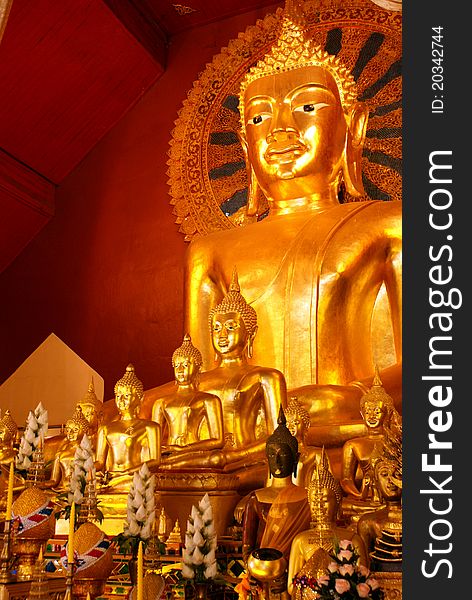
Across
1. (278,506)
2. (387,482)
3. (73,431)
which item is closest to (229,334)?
(73,431)

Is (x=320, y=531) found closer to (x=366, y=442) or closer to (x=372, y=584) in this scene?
(x=372, y=584)

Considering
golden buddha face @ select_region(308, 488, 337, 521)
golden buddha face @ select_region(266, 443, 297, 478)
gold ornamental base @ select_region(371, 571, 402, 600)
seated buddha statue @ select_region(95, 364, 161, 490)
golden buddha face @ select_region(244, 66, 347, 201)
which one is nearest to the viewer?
gold ornamental base @ select_region(371, 571, 402, 600)

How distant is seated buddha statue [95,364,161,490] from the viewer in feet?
9.85

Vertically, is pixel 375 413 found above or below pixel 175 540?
above

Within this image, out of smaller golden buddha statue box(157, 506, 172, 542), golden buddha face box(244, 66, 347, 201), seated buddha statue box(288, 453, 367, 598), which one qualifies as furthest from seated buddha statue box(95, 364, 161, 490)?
golden buddha face box(244, 66, 347, 201)

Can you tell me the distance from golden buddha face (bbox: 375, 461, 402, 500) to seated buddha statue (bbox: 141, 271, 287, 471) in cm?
85

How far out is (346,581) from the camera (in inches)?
62.8

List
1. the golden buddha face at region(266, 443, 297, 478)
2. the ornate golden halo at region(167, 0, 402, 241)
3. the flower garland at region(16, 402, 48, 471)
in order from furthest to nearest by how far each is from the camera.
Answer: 1. the ornate golden halo at region(167, 0, 402, 241)
2. the flower garland at region(16, 402, 48, 471)
3. the golden buddha face at region(266, 443, 297, 478)

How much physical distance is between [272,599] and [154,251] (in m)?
3.28

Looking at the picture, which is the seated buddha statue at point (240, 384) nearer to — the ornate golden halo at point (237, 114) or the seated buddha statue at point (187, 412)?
the seated buddha statue at point (187, 412)

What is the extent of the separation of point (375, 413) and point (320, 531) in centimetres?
92

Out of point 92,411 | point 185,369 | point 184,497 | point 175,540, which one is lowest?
point 175,540

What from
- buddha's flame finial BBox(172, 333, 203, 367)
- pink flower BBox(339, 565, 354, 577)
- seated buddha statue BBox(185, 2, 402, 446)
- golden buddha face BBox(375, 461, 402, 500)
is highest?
seated buddha statue BBox(185, 2, 402, 446)

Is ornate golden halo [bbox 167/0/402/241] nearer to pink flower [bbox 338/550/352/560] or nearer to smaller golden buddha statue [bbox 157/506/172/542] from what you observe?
smaller golden buddha statue [bbox 157/506/172/542]
